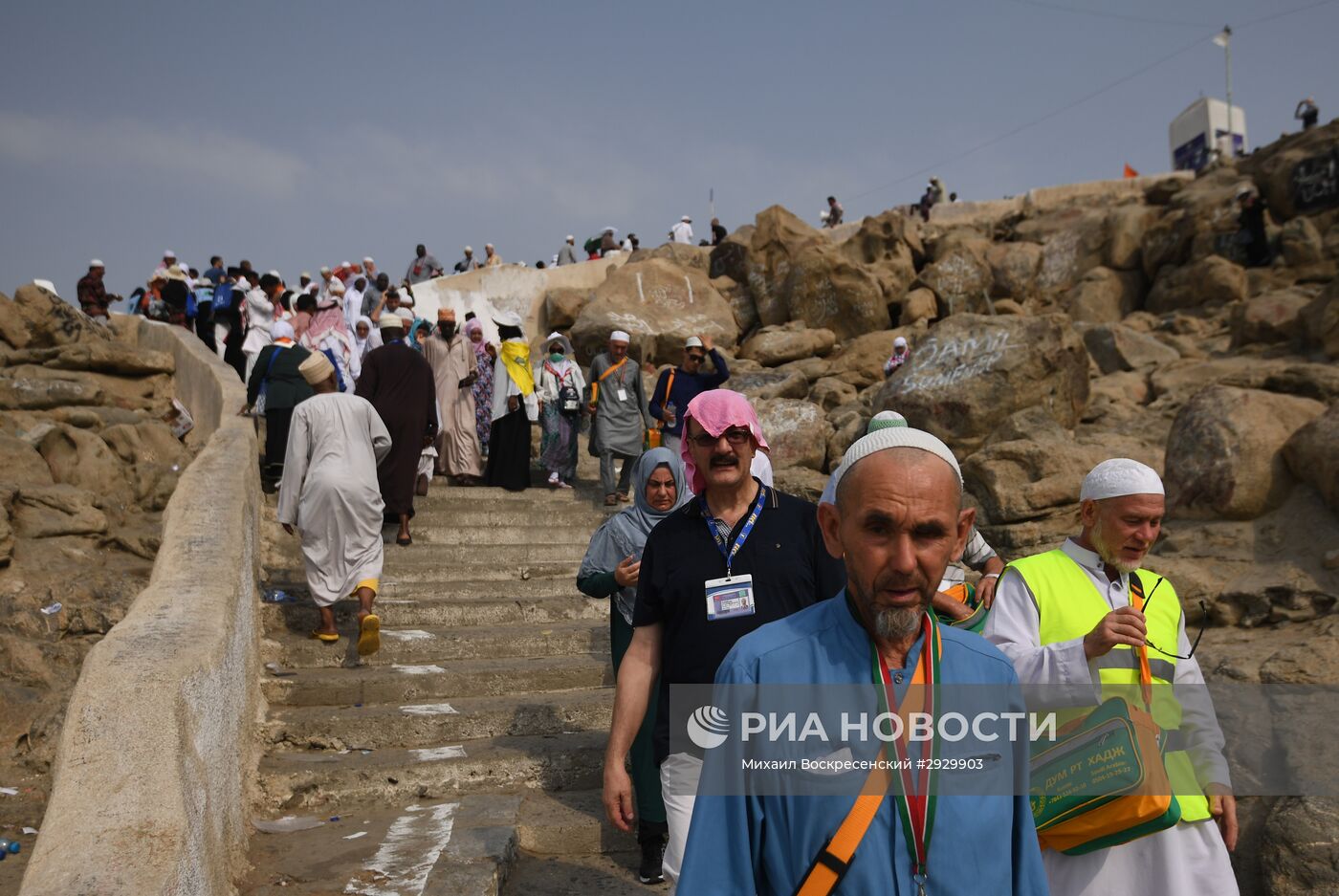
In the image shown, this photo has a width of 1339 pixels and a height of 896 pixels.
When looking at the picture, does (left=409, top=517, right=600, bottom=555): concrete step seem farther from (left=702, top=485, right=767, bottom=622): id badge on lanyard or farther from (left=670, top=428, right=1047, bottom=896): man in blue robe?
(left=670, top=428, right=1047, bottom=896): man in blue robe

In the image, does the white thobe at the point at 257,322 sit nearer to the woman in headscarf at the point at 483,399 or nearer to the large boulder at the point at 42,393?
the large boulder at the point at 42,393

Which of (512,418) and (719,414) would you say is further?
(512,418)

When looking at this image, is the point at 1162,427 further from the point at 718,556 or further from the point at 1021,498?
the point at 718,556

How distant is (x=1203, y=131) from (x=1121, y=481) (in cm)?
3812

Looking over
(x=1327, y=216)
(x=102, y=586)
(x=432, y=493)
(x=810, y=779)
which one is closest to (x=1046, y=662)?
(x=810, y=779)

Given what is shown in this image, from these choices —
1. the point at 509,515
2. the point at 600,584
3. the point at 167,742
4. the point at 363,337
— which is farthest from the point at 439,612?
the point at 363,337

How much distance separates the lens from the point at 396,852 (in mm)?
4301

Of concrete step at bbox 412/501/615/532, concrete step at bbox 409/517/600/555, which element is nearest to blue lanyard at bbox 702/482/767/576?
concrete step at bbox 409/517/600/555

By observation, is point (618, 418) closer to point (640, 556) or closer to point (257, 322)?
point (257, 322)

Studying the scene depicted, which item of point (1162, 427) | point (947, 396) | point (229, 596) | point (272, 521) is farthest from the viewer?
point (1162, 427)

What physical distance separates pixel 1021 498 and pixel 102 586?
23.0 feet

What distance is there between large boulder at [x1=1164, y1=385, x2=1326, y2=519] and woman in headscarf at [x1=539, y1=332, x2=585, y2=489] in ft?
17.7

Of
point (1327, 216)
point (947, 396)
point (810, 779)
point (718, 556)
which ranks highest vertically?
point (1327, 216)

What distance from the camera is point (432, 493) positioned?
31.6 ft
